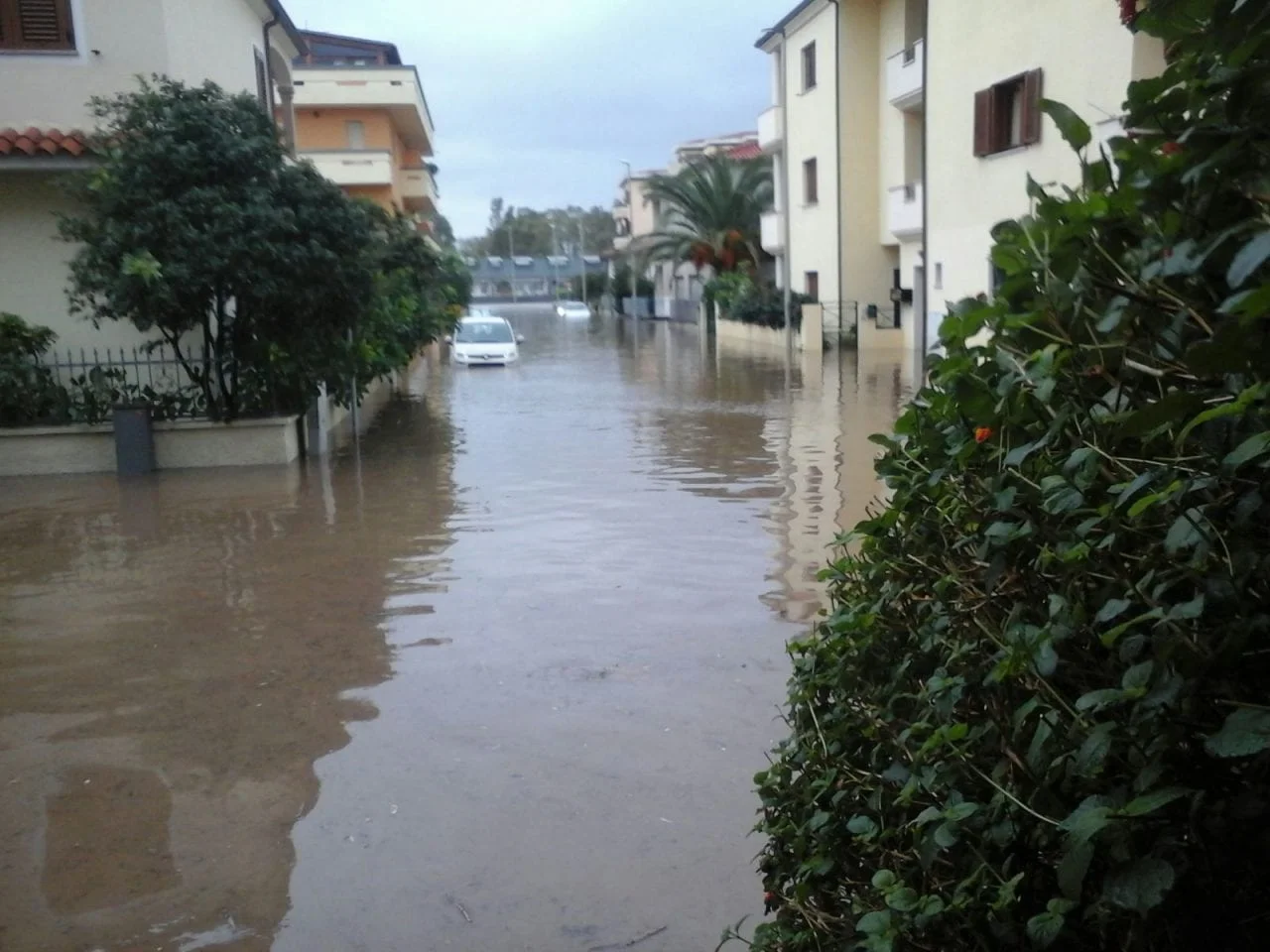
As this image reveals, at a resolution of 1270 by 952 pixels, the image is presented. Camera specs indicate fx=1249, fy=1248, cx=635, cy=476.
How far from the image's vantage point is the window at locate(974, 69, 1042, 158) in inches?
836

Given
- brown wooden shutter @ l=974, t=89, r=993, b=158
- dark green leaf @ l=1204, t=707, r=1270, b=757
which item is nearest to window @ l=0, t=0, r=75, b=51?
brown wooden shutter @ l=974, t=89, r=993, b=158

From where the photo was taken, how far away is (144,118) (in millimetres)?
13508

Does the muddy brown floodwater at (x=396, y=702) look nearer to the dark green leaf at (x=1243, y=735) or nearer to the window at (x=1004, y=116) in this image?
the dark green leaf at (x=1243, y=735)

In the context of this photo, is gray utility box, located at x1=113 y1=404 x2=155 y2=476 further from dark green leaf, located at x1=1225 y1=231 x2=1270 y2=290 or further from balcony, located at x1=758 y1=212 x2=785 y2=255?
balcony, located at x1=758 y1=212 x2=785 y2=255

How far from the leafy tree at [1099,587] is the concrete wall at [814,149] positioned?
1307 inches

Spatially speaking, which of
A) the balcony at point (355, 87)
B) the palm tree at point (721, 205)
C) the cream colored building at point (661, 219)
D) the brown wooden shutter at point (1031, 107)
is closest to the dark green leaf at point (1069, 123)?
the brown wooden shutter at point (1031, 107)

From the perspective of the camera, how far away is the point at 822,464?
46.5 ft

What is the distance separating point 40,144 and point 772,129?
28.4 m

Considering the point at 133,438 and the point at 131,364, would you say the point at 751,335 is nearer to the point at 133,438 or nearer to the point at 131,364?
the point at 131,364

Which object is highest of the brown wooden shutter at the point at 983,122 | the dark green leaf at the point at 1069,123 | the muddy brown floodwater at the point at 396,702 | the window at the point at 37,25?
the window at the point at 37,25

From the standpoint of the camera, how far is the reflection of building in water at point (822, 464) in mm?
8914

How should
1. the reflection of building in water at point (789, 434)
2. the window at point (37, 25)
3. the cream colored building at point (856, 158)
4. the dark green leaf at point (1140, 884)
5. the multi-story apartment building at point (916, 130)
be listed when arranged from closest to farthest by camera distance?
the dark green leaf at point (1140, 884) < the reflection of building in water at point (789, 434) < the window at point (37, 25) < the multi-story apartment building at point (916, 130) < the cream colored building at point (856, 158)

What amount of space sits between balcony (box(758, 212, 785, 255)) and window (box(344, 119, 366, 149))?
13.0 metres

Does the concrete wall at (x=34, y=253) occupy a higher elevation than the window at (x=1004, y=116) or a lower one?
lower
